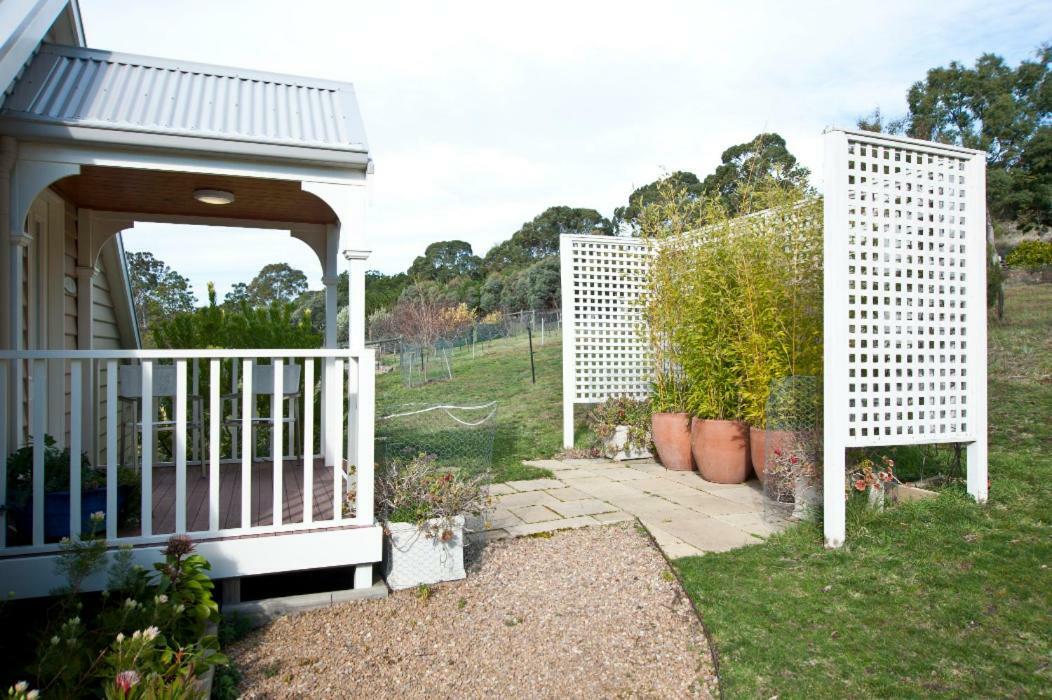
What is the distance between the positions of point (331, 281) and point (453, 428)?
1460 mm

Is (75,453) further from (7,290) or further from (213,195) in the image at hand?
(213,195)

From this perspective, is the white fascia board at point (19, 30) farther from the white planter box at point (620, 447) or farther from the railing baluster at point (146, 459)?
the white planter box at point (620, 447)

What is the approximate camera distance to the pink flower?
1627 millimetres

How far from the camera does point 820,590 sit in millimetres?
3029

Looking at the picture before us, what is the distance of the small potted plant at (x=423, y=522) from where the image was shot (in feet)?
10.2

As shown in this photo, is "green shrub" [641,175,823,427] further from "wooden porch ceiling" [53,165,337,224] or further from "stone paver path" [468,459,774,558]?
"wooden porch ceiling" [53,165,337,224]

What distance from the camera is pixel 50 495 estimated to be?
271cm

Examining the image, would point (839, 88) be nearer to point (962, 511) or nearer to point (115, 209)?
point (962, 511)

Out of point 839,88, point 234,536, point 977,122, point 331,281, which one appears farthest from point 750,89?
point 977,122

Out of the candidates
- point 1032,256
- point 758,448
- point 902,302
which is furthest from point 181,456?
point 1032,256

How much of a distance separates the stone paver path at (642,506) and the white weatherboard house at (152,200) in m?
1.14

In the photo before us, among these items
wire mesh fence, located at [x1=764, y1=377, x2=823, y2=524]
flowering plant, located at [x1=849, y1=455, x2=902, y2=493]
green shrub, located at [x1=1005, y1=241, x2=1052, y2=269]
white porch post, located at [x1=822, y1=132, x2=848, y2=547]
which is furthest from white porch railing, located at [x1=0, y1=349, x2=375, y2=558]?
green shrub, located at [x1=1005, y1=241, x2=1052, y2=269]

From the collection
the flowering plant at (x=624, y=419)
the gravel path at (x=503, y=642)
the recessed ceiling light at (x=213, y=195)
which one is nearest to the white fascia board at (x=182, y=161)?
the recessed ceiling light at (x=213, y=195)

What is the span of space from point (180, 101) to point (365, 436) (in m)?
1.83
